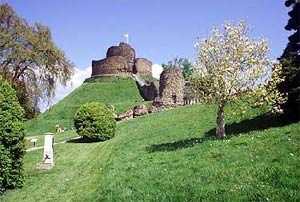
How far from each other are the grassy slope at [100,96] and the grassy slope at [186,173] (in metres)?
34.3

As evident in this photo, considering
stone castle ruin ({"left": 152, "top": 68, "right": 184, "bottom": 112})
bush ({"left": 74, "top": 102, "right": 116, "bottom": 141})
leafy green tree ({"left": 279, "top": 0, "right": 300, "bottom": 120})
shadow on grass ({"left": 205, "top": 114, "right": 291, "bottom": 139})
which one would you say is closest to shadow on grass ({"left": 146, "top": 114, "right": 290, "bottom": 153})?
shadow on grass ({"left": 205, "top": 114, "right": 291, "bottom": 139})

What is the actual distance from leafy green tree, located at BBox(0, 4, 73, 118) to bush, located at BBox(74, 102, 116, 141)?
8.48ft

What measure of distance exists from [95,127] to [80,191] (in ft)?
44.9

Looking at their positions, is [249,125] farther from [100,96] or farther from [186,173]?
[100,96]

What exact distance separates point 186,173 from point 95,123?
51.4ft

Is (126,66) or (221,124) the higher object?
(126,66)

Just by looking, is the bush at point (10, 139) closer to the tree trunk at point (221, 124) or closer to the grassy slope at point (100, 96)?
the tree trunk at point (221, 124)

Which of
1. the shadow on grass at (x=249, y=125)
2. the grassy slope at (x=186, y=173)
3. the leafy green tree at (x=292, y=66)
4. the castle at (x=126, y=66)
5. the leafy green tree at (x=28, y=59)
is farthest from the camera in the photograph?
the castle at (x=126, y=66)

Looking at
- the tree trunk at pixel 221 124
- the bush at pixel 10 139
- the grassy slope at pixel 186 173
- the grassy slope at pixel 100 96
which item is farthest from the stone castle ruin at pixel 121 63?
the bush at pixel 10 139

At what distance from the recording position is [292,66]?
1486 centimetres

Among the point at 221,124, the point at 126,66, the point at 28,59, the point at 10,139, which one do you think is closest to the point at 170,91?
the point at 28,59

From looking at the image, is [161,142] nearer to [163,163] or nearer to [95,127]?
[163,163]

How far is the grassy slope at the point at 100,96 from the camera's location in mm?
52688

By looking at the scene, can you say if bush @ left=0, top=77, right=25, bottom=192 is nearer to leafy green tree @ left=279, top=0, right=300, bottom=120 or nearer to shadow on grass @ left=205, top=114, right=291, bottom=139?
shadow on grass @ left=205, top=114, right=291, bottom=139
